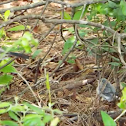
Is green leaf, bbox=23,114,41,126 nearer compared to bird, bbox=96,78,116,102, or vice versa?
green leaf, bbox=23,114,41,126

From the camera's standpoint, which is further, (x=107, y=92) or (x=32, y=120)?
(x=107, y=92)

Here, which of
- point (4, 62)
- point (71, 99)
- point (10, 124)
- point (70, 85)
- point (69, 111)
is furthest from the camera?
point (70, 85)

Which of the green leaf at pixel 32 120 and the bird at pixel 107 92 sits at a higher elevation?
the green leaf at pixel 32 120

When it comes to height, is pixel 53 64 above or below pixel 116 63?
below

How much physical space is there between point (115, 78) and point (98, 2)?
1.46 feet

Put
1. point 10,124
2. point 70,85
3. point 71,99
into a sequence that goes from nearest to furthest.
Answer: point 10,124
point 71,99
point 70,85

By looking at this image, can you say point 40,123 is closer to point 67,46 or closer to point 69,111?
point 69,111

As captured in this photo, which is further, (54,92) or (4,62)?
(54,92)

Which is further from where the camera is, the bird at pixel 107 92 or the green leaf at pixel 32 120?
the bird at pixel 107 92

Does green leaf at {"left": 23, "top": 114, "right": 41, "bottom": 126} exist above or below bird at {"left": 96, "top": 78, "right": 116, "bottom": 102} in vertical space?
above

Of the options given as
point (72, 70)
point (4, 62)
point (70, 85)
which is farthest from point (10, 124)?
point (72, 70)

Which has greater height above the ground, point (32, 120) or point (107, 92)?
point (32, 120)

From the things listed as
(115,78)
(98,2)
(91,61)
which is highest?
(98,2)

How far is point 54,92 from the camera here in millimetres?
2055
